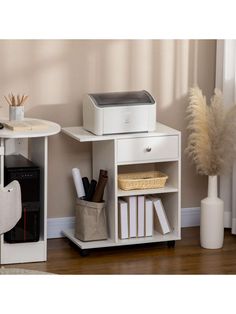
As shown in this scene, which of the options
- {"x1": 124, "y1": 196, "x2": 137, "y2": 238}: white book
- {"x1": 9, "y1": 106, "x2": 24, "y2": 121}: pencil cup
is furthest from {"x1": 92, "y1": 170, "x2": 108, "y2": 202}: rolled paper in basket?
{"x1": 9, "y1": 106, "x2": 24, "y2": 121}: pencil cup

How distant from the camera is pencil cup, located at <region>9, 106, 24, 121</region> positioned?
11.3ft

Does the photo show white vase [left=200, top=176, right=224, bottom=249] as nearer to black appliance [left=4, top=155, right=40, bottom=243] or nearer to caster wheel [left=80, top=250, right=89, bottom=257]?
caster wheel [left=80, top=250, right=89, bottom=257]

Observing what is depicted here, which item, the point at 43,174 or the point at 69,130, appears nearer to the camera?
the point at 43,174

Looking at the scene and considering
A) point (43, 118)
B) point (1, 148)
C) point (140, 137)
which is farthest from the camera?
point (43, 118)

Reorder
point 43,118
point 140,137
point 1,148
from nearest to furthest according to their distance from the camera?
1. point 1,148
2. point 140,137
3. point 43,118

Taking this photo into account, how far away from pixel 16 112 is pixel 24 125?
0.19 m

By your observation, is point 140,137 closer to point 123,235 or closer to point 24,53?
point 123,235

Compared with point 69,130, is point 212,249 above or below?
below

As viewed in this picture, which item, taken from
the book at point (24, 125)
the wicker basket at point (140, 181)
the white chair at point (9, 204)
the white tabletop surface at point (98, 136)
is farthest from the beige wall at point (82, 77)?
the white chair at point (9, 204)

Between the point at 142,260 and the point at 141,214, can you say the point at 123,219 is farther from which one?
the point at 142,260

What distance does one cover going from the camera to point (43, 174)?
11.0 ft

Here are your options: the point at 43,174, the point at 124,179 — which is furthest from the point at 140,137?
the point at 43,174

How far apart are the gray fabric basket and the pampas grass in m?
0.66

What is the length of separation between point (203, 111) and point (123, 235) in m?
0.83
